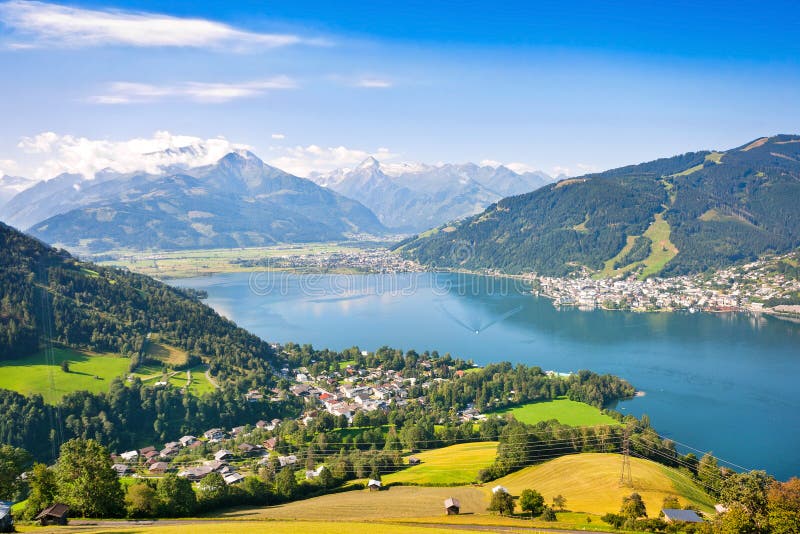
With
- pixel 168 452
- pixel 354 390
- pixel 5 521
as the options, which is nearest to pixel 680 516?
pixel 5 521

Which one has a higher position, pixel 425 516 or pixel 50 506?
pixel 50 506

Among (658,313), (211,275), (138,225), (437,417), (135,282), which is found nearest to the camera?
(437,417)

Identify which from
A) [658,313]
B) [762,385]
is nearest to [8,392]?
[762,385]

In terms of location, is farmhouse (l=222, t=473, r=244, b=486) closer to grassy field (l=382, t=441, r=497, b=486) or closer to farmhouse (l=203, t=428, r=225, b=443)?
grassy field (l=382, t=441, r=497, b=486)

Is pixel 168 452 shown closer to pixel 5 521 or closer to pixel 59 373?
pixel 59 373

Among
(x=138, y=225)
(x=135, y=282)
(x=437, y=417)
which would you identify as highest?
(x=138, y=225)

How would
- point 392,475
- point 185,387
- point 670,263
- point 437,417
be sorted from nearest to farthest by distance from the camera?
1. point 392,475
2. point 437,417
3. point 185,387
4. point 670,263

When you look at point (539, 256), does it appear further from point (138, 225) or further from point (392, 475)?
point (138, 225)
